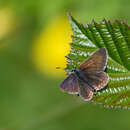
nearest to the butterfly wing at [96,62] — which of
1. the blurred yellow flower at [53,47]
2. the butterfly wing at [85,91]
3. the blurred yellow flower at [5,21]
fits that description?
the butterfly wing at [85,91]

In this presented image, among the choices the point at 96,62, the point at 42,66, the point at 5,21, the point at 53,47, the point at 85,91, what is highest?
the point at 5,21

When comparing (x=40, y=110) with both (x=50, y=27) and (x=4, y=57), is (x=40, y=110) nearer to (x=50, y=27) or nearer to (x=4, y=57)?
(x=4, y=57)

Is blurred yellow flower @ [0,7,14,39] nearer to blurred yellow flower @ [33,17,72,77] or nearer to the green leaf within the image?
blurred yellow flower @ [33,17,72,77]

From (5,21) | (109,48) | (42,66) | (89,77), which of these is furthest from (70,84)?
(42,66)

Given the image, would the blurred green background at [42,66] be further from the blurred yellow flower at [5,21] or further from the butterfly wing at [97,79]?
the butterfly wing at [97,79]

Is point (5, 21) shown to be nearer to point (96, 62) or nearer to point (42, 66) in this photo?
point (42, 66)

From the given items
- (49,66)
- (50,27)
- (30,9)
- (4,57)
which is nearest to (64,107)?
(49,66)
